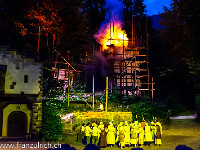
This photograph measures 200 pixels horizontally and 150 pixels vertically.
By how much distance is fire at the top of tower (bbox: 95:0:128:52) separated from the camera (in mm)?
30656

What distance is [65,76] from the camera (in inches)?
973

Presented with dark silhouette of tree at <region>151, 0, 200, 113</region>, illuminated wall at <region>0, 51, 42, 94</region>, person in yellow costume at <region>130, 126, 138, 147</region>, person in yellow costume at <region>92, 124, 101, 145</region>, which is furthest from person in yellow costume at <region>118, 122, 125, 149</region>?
dark silhouette of tree at <region>151, 0, 200, 113</region>

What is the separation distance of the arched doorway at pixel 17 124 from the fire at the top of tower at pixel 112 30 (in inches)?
518

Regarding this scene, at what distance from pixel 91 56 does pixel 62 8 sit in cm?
699

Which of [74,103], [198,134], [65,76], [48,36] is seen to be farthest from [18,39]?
[198,134]

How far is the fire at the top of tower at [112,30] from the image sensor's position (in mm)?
30656

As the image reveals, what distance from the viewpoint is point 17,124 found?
70.1 feet

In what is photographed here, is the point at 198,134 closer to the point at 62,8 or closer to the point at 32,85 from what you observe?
the point at 32,85

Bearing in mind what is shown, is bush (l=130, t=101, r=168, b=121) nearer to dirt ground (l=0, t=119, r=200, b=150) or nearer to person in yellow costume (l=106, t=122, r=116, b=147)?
dirt ground (l=0, t=119, r=200, b=150)

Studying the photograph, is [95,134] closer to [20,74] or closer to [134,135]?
[134,135]

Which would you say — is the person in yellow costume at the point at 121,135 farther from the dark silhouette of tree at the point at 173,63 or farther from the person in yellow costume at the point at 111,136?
the dark silhouette of tree at the point at 173,63

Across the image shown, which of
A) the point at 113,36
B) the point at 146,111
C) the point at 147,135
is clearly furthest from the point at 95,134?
the point at 113,36

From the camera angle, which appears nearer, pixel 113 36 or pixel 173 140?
pixel 173 140

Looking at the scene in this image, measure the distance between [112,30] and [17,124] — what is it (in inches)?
715
